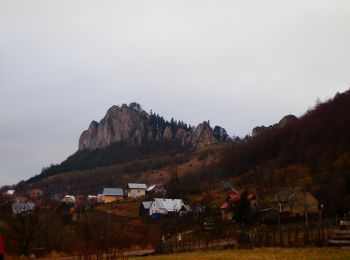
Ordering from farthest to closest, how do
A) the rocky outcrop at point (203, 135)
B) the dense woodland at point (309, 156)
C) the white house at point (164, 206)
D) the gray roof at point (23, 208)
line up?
the rocky outcrop at point (203, 135) < the white house at point (164, 206) < the dense woodland at point (309, 156) < the gray roof at point (23, 208)

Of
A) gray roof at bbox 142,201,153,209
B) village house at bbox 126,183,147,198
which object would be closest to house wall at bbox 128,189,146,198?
village house at bbox 126,183,147,198

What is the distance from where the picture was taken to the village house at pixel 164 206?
260ft

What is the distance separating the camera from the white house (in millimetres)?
79688

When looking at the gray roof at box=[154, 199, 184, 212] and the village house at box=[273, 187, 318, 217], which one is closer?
the village house at box=[273, 187, 318, 217]

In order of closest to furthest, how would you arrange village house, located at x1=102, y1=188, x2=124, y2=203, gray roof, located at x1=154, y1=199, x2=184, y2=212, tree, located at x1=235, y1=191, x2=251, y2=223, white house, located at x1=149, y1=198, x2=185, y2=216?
tree, located at x1=235, y1=191, x2=251, y2=223
white house, located at x1=149, y1=198, x2=185, y2=216
gray roof, located at x1=154, y1=199, x2=184, y2=212
village house, located at x1=102, y1=188, x2=124, y2=203

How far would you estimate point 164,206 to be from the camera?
81.2 metres

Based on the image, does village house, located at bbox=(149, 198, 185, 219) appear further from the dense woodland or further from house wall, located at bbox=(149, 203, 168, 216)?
the dense woodland

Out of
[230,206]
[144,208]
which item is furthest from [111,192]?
[230,206]

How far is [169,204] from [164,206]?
1.26 metres

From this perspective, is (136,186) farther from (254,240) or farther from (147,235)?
(254,240)

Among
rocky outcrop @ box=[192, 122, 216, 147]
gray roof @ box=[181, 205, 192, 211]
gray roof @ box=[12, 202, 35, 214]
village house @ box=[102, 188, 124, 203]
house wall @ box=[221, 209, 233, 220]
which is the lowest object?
house wall @ box=[221, 209, 233, 220]

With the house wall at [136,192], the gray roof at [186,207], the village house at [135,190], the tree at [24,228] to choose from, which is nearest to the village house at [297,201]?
the gray roof at [186,207]

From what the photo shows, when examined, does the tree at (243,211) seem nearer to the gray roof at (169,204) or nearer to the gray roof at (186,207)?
the gray roof at (186,207)

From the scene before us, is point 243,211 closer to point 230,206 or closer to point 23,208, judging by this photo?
point 230,206
